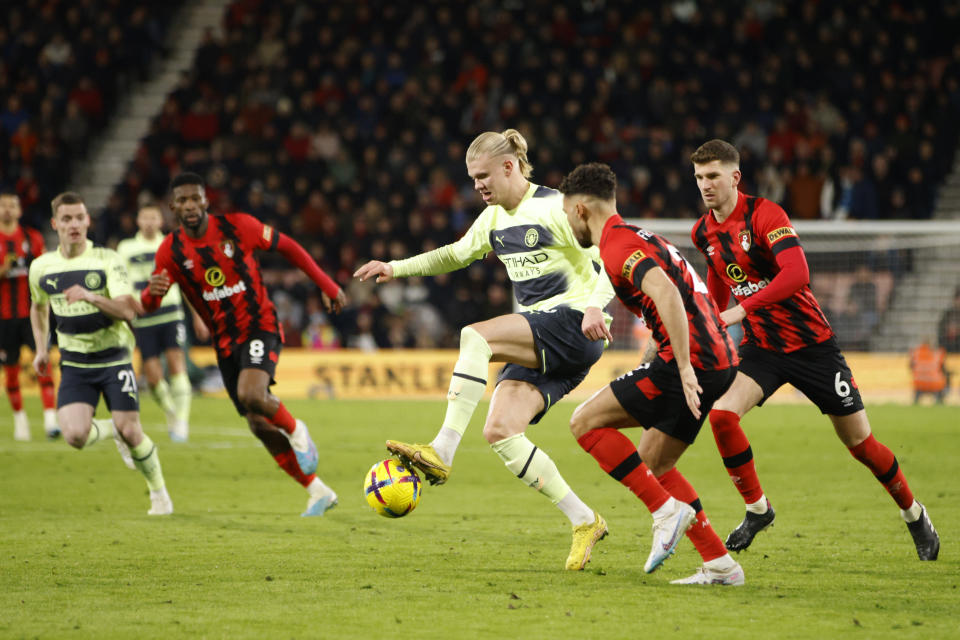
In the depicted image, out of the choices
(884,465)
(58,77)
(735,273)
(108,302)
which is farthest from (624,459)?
(58,77)

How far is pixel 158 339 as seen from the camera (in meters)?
13.5

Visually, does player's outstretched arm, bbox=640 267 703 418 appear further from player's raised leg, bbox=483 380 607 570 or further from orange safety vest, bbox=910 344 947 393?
orange safety vest, bbox=910 344 947 393

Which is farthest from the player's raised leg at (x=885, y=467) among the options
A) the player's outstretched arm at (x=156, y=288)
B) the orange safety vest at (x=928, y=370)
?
the orange safety vest at (x=928, y=370)

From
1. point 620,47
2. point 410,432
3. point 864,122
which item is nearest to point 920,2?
point 864,122

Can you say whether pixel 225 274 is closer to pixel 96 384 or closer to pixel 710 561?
pixel 96 384

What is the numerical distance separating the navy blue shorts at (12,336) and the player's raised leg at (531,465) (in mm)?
8957

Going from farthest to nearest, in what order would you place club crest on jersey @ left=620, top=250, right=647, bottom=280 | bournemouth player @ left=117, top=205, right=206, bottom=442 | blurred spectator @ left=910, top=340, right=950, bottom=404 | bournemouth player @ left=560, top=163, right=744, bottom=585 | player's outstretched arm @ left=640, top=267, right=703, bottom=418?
blurred spectator @ left=910, top=340, right=950, bottom=404 < bournemouth player @ left=117, top=205, right=206, bottom=442 < bournemouth player @ left=560, top=163, right=744, bottom=585 < club crest on jersey @ left=620, top=250, right=647, bottom=280 < player's outstretched arm @ left=640, top=267, right=703, bottom=418

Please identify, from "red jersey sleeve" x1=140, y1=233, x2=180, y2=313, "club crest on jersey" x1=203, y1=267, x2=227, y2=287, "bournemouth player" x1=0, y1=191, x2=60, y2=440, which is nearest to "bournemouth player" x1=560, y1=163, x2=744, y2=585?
"club crest on jersey" x1=203, y1=267, x2=227, y2=287

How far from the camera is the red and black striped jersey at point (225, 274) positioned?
8422 millimetres

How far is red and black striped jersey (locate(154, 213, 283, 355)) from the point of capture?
8422 millimetres

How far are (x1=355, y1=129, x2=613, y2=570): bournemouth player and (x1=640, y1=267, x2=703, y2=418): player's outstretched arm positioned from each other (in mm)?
520

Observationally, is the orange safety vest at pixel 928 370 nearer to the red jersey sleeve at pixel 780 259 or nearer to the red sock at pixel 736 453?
the red sock at pixel 736 453

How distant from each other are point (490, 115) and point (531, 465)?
57.4 ft

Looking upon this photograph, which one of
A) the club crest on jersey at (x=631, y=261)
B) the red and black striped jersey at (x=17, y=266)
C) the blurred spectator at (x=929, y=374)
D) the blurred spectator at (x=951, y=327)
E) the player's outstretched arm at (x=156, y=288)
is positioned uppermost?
the club crest on jersey at (x=631, y=261)
